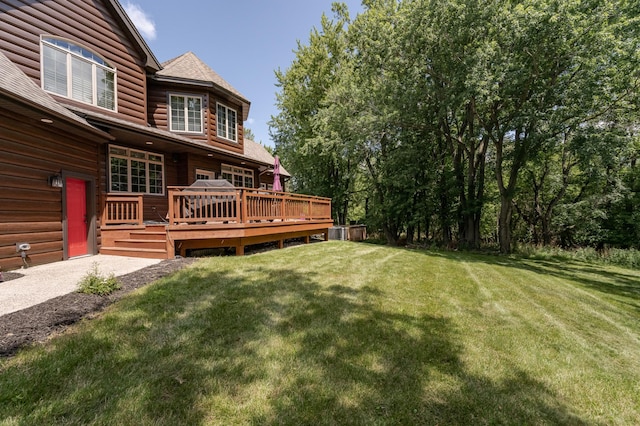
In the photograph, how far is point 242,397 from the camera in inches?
83.7

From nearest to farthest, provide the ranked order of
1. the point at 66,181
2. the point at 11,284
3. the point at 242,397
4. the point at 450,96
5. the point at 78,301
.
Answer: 1. the point at 242,397
2. the point at 78,301
3. the point at 11,284
4. the point at 66,181
5. the point at 450,96

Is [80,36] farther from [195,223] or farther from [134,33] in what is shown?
[195,223]

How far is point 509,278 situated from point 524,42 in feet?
27.1

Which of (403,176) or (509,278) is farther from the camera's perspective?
(403,176)

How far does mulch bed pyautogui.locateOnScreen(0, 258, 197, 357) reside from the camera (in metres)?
2.74

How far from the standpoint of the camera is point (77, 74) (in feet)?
27.7

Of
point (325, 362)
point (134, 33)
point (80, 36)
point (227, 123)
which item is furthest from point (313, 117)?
point (325, 362)

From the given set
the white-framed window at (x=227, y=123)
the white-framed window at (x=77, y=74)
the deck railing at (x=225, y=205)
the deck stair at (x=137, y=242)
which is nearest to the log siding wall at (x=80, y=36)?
the white-framed window at (x=77, y=74)

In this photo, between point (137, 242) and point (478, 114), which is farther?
point (478, 114)

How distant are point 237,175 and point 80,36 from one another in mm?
7189

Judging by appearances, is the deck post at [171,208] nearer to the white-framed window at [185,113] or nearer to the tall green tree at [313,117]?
the white-framed window at [185,113]

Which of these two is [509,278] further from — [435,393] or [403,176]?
[403,176]

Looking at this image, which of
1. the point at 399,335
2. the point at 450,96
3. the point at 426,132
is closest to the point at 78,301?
the point at 399,335

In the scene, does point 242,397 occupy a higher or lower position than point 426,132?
lower
